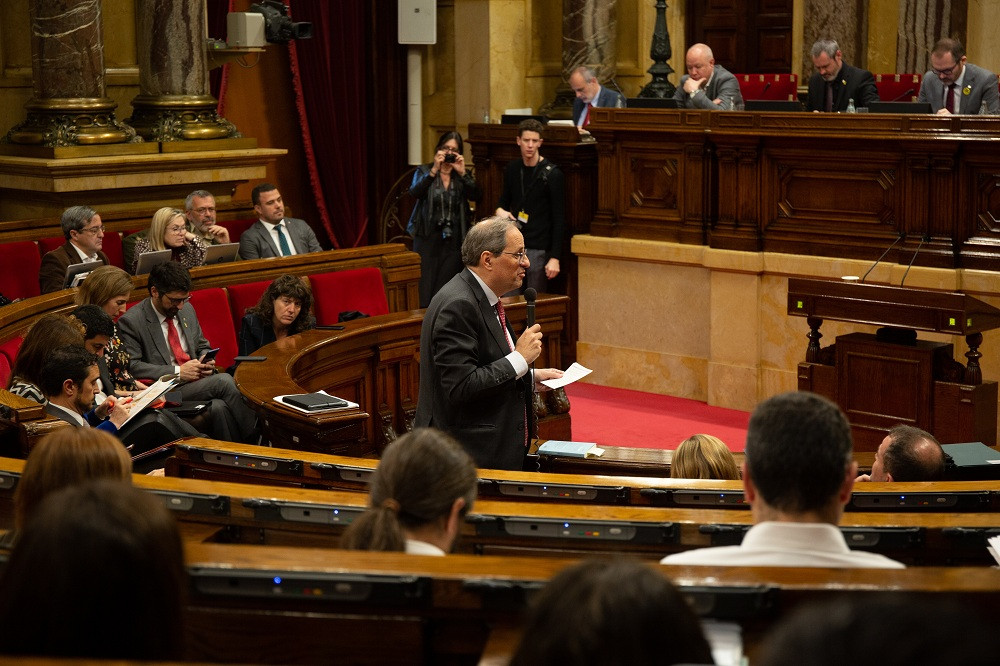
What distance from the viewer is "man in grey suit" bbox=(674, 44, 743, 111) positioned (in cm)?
788

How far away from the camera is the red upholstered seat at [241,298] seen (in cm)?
660

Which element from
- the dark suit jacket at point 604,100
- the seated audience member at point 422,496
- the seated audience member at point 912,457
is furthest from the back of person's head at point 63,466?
the dark suit jacket at point 604,100

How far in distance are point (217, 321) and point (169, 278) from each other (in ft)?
2.35

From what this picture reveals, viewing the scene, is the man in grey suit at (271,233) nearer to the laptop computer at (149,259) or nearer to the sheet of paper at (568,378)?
the laptop computer at (149,259)

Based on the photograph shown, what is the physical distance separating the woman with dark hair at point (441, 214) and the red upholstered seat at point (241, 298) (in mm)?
2080

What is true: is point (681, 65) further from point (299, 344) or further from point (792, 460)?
point (792, 460)

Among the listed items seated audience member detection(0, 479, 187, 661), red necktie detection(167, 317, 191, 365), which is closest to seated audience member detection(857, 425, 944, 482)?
seated audience member detection(0, 479, 187, 661)

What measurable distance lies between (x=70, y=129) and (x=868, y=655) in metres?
7.82

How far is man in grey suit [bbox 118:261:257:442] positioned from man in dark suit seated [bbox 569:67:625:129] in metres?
3.89

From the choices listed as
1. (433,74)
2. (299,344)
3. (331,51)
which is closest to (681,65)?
(433,74)

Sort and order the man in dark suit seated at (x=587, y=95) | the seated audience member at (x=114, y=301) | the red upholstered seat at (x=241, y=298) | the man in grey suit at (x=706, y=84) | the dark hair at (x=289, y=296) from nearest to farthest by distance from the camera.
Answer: the seated audience member at (x=114, y=301) < the dark hair at (x=289, y=296) < the red upholstered seat at (x=241, y=298) < the man in grey suit at (x=706, y=84) < the man in dark suit seated at (x=587, y=95)

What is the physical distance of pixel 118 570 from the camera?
58.9 inches

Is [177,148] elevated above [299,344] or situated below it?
above

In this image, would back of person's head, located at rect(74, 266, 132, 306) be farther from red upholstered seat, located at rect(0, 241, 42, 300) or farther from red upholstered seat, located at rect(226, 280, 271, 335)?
red upholstered seat, located at rect(0, 241, 42, 300)
